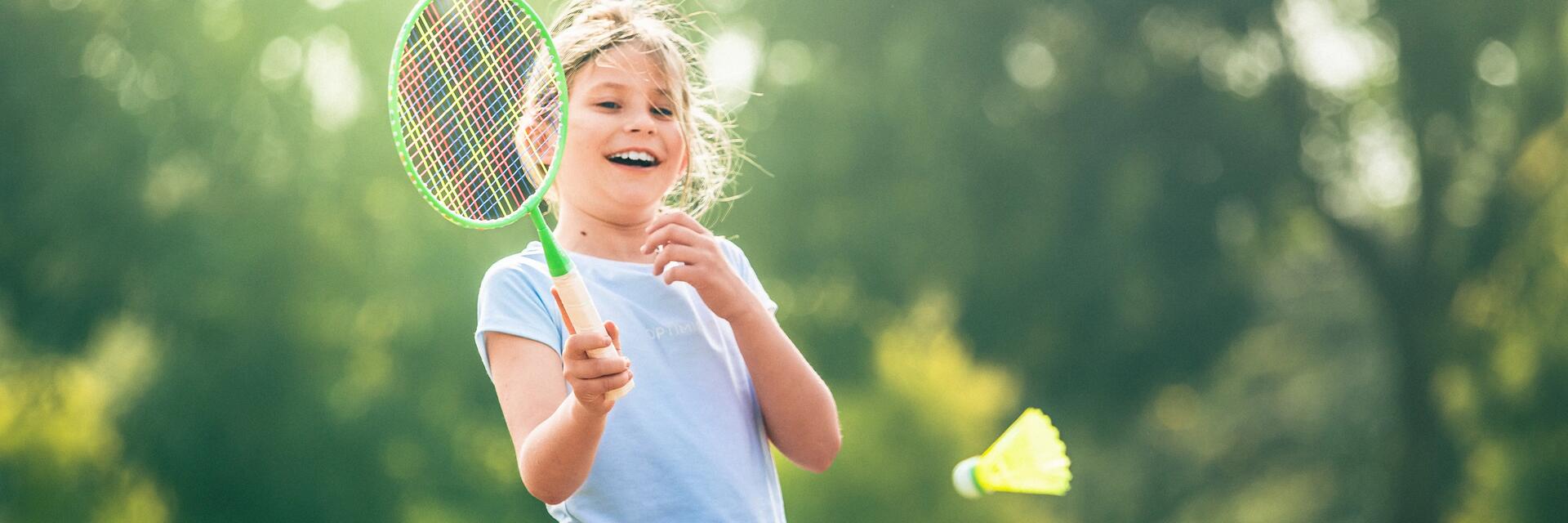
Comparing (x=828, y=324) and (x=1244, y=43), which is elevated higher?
(x=1244, y=43)

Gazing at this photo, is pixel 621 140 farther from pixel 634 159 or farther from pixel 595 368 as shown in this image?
pixel 595 368

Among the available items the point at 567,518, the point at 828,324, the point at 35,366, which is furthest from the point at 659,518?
the point at 35,366

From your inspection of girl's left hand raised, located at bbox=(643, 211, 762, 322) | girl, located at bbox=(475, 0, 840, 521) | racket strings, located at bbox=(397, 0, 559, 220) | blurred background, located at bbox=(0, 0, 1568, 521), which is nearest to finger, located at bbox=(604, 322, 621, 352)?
girl, located at bbox=(475, 0, 840, 521)

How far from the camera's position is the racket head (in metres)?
1.71

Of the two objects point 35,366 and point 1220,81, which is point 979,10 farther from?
point 35,366

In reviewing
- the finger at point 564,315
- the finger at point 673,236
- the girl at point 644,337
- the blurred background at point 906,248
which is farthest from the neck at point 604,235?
the blurred background at point 906,248

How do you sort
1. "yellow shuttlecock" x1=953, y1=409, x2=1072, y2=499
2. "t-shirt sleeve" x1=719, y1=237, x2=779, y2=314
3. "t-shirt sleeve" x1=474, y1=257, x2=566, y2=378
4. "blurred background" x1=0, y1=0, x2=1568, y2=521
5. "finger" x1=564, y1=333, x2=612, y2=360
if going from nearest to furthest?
1. "finger" x1=564, y1=333, x2=612, y2=360
2. "t-shirt sleeve" x1=474, y1=257, x2=566, y2=378
3. "t-shirt sleeve" x1=719, y1=237, x2=779, y2=314
4. "yellow shuttlecock" x1=953, y1=409, x2=1072, y2=499
5. "blurred background" x1=0, y1=0, x2=1568, y2=521

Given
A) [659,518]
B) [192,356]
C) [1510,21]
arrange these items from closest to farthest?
[659,518] < [192,356] < [1510,21]

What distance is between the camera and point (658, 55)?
182cm

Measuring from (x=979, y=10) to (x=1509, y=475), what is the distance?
173 inches

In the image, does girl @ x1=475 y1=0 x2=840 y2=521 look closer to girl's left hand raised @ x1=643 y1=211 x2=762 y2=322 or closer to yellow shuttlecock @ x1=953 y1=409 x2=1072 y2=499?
girl's left hand raised @ x1=643 y1=211 x2=762 y2=322

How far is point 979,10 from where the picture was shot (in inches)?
414

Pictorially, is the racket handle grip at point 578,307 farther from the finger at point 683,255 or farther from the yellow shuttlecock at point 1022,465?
the yellow shuttlecock at point 1022,465

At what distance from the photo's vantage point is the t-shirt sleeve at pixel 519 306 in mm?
1635
